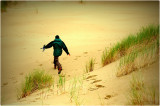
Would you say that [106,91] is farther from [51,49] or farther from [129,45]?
[51,49]

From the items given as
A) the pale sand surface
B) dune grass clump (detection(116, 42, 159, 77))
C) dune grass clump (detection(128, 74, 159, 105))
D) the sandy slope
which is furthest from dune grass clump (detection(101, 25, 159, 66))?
dune grass clump (detection(128, 74, 159, 105))

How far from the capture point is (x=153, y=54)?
3830 mm

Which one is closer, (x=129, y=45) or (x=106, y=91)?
(x=106, y=91)

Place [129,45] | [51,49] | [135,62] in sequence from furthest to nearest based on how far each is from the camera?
[51,49], [129,45], [135,62]

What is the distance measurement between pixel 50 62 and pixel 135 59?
Answer: 10.8 ft

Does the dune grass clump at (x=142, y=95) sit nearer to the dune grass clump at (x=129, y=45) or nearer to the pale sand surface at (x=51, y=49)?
the pale sand surface at (x=51, y=49)

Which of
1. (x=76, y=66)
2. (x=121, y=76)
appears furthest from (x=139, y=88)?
(x=76, y=66)

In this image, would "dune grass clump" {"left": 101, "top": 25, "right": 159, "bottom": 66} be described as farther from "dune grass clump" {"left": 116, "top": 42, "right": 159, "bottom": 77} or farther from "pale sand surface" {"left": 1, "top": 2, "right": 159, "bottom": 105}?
"dune grass clump" {"left": 116, "top": 42, "right": 159, "bottom": 77}

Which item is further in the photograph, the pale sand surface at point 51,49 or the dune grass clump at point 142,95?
the pale sand surface at point 51,49

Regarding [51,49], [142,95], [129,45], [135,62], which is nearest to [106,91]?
[142,95]

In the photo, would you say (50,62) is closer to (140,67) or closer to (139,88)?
(140,67)

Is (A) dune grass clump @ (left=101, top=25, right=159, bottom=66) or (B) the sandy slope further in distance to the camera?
(A) dune grass clump @ (left=101, top=25, right=159, bottom=66)

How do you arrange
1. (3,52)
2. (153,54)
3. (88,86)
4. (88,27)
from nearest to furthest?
1. (88,86)
2. (153,54)
3. (3,52)
4. (88,27)

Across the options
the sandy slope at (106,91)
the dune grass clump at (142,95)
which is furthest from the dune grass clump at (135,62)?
the dune grass clump at (142,95)
